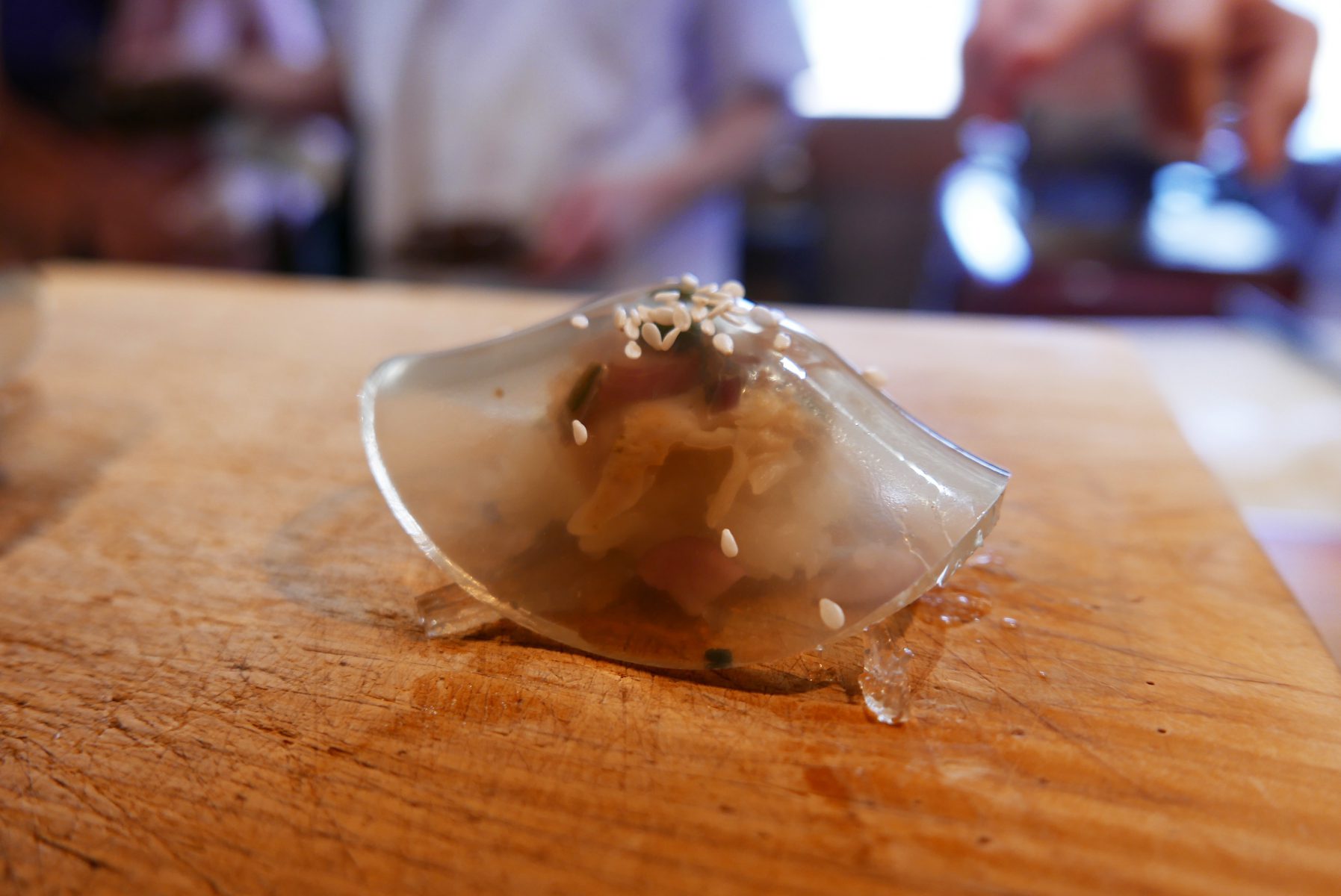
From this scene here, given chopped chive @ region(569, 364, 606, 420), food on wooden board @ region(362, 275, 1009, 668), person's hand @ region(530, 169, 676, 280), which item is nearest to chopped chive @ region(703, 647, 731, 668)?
food on wooden board @ region(362, 275, 1009, 668)

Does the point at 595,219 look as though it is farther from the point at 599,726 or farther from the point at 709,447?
the point at 599,726

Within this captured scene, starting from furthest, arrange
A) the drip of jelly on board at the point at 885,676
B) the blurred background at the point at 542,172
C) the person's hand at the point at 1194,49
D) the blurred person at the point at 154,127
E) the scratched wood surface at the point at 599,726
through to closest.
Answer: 1. the blurred person at the point at 154,127
2. the blurred background at the point at 542,172
3. the person's hand at the point at 1194,49
4. the drip of jelly on board at the point at 885,676
5. the scratched wood surface at the point at 599,726

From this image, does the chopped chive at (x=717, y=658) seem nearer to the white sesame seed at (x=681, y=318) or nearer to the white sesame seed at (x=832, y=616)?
the white sesame seed at (x=832, y=616)

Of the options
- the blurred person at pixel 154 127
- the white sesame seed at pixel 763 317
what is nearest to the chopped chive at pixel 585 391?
the white sesame seed at pixel 763 317

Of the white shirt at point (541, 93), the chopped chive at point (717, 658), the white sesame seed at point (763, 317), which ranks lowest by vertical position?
the chopped chive at point (717, 658)

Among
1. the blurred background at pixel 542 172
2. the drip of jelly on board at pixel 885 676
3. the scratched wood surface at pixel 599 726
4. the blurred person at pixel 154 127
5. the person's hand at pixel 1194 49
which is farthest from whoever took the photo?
→ the blurred person at pixel 154 127

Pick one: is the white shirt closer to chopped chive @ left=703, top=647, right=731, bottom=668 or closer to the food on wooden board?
the food on wooden board

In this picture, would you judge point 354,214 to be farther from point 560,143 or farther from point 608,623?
point 608,623

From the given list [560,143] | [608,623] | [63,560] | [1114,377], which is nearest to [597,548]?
[608,623]

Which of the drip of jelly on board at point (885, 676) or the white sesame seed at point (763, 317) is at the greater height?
the white sesame seed at point (763, 317)
